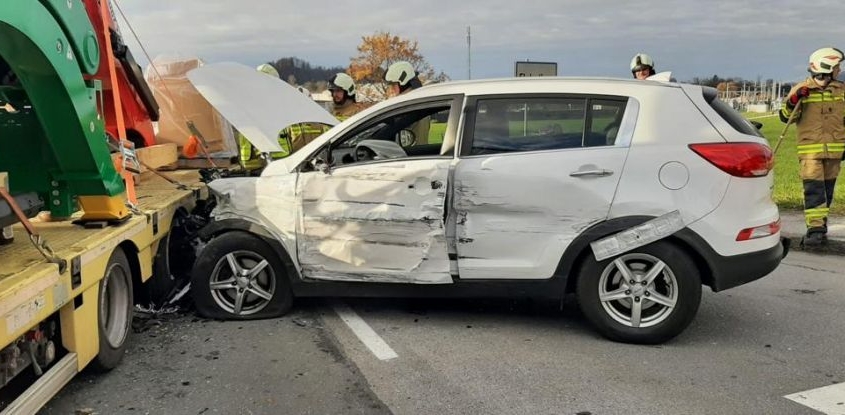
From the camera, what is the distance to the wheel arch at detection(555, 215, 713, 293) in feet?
14.3

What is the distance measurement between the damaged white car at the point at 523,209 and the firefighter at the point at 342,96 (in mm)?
3562

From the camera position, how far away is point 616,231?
445cm

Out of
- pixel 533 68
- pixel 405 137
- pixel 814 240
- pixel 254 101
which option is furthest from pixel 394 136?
pixel 533 68

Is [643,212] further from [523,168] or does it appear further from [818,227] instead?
[818,227]

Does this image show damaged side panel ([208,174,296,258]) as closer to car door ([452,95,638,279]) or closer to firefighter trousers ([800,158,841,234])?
car door ([452,95,638,279])

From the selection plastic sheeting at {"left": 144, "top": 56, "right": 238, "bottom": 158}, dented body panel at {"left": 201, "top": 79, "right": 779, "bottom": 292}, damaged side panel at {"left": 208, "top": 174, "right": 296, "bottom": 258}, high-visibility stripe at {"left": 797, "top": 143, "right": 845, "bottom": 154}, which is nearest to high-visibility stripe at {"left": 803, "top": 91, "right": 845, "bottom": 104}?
high-visibility stripe at {"left": 797, "top": 143, "right": 845, "bottom": 154}

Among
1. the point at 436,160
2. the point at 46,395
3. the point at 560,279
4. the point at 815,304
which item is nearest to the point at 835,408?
the point at 560,279

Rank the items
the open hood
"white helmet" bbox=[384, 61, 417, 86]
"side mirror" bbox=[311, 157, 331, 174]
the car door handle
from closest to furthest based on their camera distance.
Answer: the car door handle → "side mirror" bbox=[311, 157, 331, 174] → the open hood → "white helmet" bbox=[384, 61, 417, 86]

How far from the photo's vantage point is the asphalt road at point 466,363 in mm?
3650

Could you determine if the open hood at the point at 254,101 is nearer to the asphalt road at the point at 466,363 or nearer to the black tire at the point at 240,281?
the black tire at the point at 240,281

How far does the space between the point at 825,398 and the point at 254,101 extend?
453 centimetres

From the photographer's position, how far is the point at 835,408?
3.51 metres

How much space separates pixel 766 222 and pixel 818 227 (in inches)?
141

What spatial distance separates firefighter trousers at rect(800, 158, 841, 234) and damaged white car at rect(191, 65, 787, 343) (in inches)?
134
